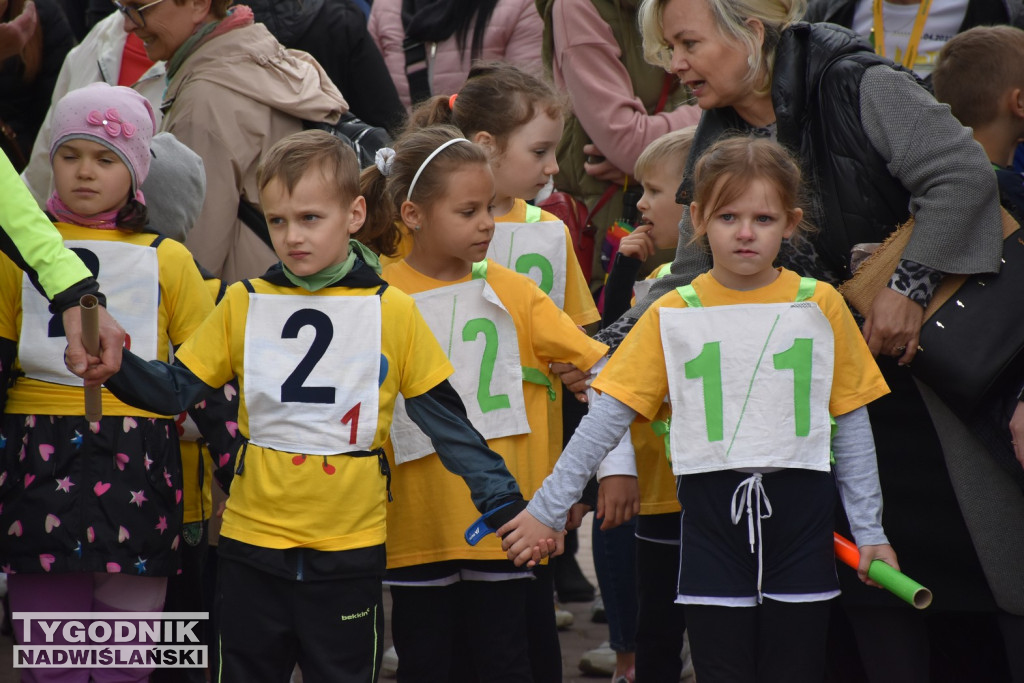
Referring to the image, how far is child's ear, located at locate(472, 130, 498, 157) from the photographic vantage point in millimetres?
4211

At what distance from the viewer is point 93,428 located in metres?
3.62

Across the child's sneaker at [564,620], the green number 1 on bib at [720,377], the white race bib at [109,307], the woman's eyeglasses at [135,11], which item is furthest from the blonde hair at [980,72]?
the woman's eyeglasses at [135,11]

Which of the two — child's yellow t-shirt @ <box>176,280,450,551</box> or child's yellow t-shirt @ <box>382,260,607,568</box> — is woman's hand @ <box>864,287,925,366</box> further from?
child's yellow t-shirt @ <box>176,280,450,551</box>

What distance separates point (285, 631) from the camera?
3229 mm

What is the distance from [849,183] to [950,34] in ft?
4.77

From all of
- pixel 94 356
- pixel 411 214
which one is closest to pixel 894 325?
pixel 411 214

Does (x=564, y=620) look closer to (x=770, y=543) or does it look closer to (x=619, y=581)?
(x=619, y=581)

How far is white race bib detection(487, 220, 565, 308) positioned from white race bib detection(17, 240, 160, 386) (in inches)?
42.5

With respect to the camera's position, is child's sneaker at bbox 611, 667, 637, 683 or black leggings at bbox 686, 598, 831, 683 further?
child's sneaker at bbox 611, 667, 637, 683

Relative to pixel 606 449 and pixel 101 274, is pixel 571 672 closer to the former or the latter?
pixel 606 449

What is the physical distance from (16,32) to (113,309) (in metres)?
1.64

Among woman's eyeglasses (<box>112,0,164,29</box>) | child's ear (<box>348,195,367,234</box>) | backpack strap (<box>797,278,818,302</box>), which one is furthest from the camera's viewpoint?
woman's eyeglasses (<box>112,0,164,29</box>)

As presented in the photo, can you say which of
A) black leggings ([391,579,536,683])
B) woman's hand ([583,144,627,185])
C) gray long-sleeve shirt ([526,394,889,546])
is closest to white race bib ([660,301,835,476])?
gray long-sleeve shirt ([526,394,889,546])

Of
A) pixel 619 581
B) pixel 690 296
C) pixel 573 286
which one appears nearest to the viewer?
pixel 690 296
